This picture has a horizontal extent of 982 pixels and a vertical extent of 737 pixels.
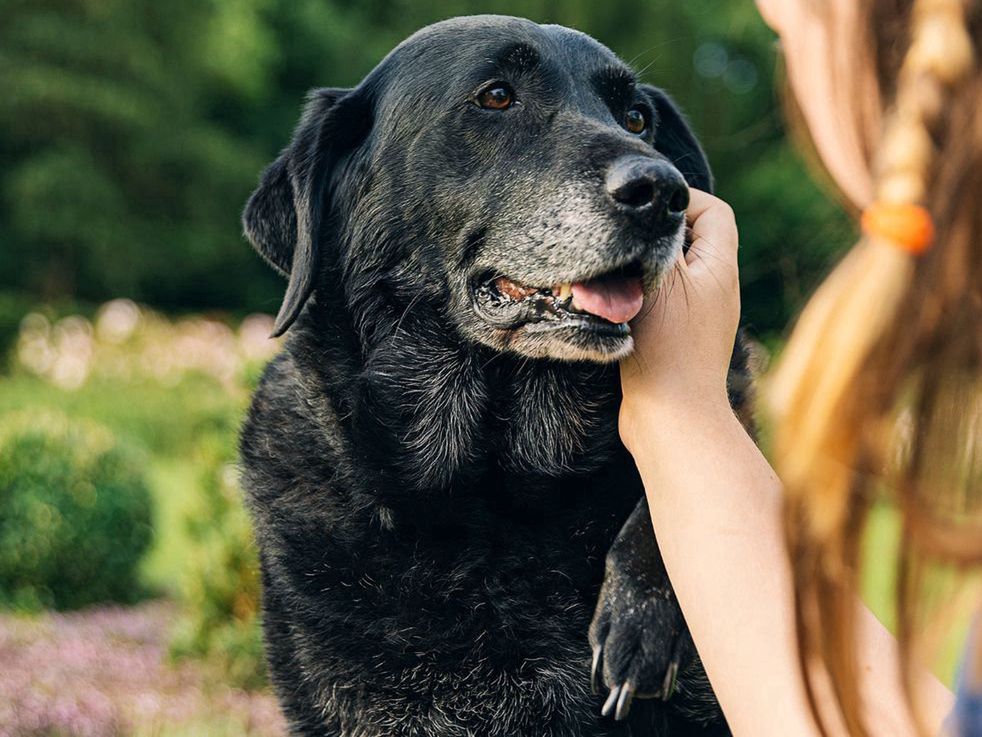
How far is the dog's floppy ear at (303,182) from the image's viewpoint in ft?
9.18

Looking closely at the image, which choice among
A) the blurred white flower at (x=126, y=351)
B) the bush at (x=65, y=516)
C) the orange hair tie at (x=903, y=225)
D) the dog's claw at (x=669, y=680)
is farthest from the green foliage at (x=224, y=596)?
the blurred white flower at (x=126, y=351)

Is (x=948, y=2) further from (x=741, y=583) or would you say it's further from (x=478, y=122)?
(x=478, y=122)

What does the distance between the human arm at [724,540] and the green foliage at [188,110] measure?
1982 cm

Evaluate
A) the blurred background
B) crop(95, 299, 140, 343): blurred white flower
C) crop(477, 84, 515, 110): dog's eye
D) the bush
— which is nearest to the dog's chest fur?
crop(477, 84, 515, 110): dog's eye

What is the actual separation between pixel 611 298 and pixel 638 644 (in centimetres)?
78

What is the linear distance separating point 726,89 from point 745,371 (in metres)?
21.9

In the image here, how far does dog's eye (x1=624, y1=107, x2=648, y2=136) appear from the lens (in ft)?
9.53

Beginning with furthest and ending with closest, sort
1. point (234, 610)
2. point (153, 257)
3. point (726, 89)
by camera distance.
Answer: point (153, 257), point (726, 89), point (234, 610)

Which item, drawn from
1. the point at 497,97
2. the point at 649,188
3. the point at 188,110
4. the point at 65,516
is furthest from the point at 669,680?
the point at 188,110

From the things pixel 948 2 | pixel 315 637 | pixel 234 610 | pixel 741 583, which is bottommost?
pixel 234 610

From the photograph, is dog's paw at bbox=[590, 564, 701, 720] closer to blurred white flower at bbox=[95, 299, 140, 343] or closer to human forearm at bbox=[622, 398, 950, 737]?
human forearm at bbox=[622, 398, 950, 737]

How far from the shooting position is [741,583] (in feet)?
5.38

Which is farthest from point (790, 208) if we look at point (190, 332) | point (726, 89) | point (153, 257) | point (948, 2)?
point (948, 2)

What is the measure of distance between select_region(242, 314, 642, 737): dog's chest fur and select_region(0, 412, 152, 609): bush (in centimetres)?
373
